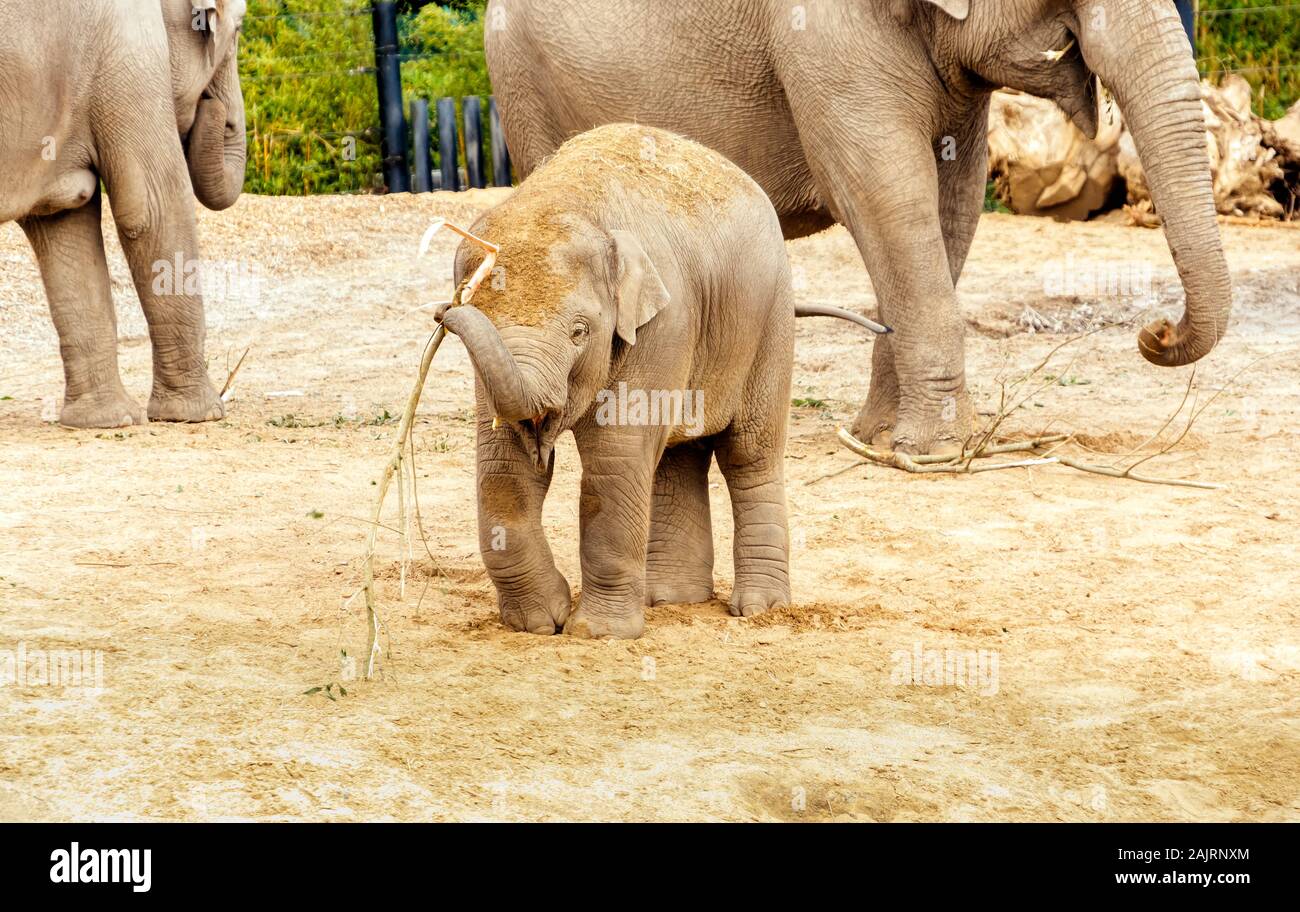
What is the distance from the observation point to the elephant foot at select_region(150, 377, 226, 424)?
9664 millimetres

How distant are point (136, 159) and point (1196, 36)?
1254 cm

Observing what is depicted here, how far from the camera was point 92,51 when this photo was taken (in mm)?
8914

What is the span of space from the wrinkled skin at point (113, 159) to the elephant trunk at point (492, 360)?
4.73 metres

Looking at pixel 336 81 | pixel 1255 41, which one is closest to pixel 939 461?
pixel 336 81

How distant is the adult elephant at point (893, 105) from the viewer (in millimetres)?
7797

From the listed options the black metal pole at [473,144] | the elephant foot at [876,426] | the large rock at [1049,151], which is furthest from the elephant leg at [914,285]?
the black metal pole at [473,144]

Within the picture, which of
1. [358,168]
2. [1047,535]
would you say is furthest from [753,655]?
[358,168]

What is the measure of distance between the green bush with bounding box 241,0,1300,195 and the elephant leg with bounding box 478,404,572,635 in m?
13.2

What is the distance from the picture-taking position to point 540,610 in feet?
18.9

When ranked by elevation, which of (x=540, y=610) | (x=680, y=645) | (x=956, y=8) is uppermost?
(x=956, y=8)

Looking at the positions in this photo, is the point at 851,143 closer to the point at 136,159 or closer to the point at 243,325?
the point at 136,159

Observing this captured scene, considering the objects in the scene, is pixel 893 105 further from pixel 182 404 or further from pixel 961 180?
pixel 182 404

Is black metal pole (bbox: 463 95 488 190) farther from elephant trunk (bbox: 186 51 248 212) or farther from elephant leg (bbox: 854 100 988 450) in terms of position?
elephant leg (bbox: 854 100 988 450)

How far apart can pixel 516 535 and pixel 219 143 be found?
5361 millimetres
